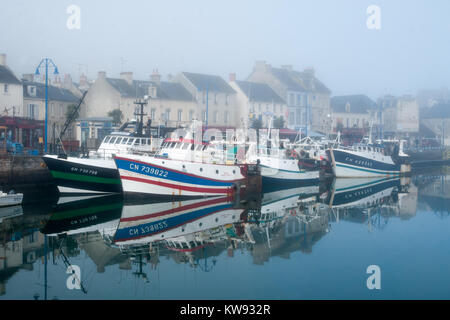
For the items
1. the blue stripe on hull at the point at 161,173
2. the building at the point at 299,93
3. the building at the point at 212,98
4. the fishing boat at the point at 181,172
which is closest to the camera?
the blue stripe on hull at the point at 161,173

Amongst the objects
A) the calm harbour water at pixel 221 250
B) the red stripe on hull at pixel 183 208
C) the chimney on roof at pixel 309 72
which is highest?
the chimney on roof at pixel 309 72

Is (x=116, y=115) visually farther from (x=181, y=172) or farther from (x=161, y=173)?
(x=161, y=173)

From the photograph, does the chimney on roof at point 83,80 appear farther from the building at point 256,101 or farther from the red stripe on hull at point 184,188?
the red stripe on hull at point 184,188

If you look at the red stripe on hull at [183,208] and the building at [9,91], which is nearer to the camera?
the red stripe on hull at [183,208]

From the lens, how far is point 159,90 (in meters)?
51.1

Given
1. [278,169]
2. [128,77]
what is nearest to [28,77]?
[128,77]

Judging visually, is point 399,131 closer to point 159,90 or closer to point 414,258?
point 159,90

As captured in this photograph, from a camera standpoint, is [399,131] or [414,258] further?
[399,131]

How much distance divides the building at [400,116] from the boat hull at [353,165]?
4057 cm

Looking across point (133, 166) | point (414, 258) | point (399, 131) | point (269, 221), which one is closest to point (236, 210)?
point (269, 221)

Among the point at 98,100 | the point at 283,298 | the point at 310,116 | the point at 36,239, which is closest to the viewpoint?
the point at 283,298

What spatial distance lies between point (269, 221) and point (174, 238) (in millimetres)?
5406

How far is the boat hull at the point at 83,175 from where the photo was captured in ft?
80.8

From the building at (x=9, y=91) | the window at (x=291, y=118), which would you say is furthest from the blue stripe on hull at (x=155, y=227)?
the window at (x=291, y=118)
